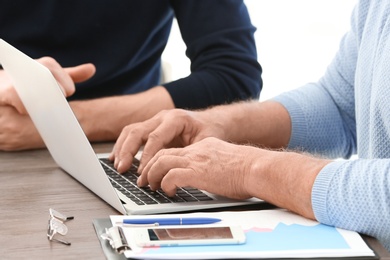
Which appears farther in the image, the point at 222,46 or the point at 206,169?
the point at 222,46

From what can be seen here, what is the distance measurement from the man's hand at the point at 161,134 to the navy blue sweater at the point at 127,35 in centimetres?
42

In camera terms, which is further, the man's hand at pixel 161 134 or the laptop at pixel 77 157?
the man's hand at pixel 161 134

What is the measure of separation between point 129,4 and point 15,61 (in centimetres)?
68

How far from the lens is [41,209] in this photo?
109 centimetres

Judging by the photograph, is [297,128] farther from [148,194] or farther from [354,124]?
[148,194]

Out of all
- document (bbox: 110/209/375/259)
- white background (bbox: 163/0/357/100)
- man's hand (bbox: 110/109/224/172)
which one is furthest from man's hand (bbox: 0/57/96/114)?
white background (bbox: 163/0/357/100)

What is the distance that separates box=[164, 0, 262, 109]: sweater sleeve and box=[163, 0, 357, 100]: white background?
104 cm

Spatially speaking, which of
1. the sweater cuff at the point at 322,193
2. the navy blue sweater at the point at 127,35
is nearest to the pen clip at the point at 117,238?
the sweater cuff at the point at 322,193

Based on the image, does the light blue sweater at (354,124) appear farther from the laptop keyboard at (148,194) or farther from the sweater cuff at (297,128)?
the laptop keyboard at (148,194)

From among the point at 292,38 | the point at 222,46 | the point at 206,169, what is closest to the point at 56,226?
the point at 206,169

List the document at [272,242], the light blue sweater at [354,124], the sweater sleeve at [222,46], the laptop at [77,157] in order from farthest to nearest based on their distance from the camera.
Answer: the sweater sleeve at [222,46] → the laptop at [77,157] → the light blue sweater at [354,124] → the document at [272,242]

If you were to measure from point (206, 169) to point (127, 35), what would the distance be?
2.99 ft

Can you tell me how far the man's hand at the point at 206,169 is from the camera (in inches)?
42.1

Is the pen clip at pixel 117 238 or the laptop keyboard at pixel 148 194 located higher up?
the pen clip at pixel 117 238
